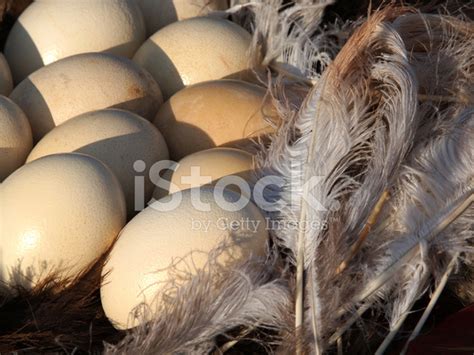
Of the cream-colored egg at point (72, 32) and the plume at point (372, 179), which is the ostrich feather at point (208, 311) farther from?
the cream-colored egg at point (72, 32)

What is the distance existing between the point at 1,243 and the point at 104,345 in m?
0.25

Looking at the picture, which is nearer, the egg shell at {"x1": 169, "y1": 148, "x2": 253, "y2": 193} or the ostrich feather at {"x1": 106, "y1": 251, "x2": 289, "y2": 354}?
the ostrich feather at {"x1": 106, "y1": 251, "x2": 289, "y2": 354}

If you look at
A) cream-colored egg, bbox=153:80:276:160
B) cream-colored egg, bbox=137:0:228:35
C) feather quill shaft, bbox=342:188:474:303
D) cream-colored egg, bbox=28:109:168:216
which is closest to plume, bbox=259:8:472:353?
feather quill shaft, bbox=342:188:474:303

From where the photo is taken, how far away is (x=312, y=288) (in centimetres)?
105

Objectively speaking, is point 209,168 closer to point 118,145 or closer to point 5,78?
point 118,145

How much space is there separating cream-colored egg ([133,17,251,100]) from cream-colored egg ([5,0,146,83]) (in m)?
0.06

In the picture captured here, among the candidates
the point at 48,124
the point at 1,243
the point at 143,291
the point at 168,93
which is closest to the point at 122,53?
the point at 168,93

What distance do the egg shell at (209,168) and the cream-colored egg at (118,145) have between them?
67mm

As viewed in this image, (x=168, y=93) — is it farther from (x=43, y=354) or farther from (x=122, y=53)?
(x=43, y=354)

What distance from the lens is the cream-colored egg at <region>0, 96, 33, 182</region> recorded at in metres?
1.34

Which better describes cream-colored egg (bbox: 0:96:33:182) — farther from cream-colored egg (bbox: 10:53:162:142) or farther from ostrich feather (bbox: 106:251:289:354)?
ostrich feather (bbox: 106:251:289:354)

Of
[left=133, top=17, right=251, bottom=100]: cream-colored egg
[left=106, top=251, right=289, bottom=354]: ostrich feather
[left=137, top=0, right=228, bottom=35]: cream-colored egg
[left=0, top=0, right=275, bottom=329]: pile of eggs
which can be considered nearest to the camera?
[left=106, top=251, right=289, bottom=354]: ostrich feather

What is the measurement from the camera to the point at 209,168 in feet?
4.05

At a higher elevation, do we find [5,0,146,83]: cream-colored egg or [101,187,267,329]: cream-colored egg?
[5,0,146,83]: cream-colored egg
